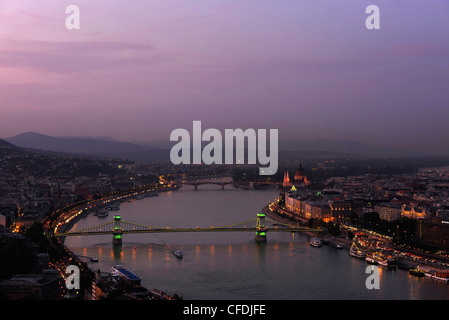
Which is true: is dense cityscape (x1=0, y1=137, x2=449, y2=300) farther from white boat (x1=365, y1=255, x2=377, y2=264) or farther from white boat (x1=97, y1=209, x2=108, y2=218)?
white boat (x1=97, y1=209, x2=108, y2=218)

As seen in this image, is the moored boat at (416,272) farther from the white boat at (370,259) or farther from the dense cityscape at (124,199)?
the white boat at (370,259)

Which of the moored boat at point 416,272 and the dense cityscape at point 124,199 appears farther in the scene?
the moored boat at point 416,272

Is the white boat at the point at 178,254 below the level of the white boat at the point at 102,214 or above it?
above

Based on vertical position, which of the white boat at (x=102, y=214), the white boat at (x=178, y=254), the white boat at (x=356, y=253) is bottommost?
the white boat at (x=102, y=214)

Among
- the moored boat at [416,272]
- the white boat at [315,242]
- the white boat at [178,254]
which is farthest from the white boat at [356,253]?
the white boat at [178,254]

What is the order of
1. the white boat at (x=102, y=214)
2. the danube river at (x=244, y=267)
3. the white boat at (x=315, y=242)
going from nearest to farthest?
the danube river at (x=244, y=267), the white boat at (x=315, y=242), the white boat at (x=102, y=214)

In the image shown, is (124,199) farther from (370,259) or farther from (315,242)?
(370,259)

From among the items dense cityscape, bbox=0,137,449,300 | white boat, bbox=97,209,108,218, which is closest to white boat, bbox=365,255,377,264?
dense cityscape, bbox=0,137,449,300

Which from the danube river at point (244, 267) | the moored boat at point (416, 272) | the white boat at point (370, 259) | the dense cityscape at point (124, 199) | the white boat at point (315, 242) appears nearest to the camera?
the dense cityscape at point (124, 199)

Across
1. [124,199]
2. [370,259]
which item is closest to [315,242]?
[370,259]
